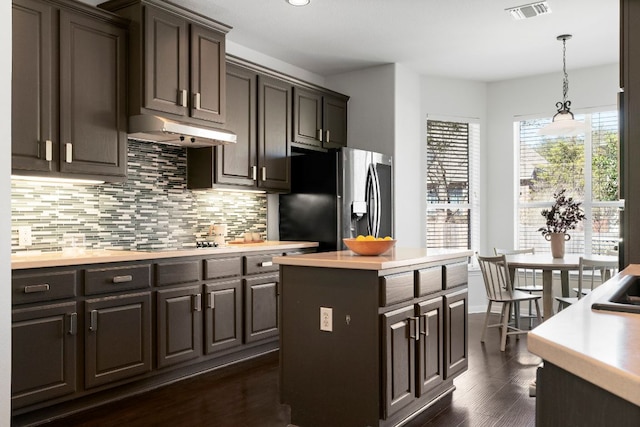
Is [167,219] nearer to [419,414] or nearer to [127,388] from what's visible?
[127,388]

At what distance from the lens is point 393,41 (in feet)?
16.1

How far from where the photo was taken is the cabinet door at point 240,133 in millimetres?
Answer: 4430

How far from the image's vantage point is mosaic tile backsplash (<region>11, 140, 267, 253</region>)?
3426 mm

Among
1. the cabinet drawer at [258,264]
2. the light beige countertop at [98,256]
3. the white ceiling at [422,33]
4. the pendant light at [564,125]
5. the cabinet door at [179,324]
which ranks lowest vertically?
the cabinet door at [179,324]

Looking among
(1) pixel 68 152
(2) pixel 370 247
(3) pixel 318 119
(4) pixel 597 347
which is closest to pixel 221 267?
(1) pixel 68 152

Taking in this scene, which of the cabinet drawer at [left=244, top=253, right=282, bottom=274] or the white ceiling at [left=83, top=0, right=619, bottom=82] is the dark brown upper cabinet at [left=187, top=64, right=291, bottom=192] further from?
the cabinet drawer at [left=244, top=253, right=282, bottom=274]

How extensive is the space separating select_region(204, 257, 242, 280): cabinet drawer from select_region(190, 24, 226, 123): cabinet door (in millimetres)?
1061

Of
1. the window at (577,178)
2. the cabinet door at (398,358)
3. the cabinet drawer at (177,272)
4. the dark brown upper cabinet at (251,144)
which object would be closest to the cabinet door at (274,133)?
the dark brown upper cabinet at (251,144)

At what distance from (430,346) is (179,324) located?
66.6 inches

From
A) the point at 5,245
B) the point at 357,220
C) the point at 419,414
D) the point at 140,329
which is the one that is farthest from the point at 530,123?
the point at 5,245

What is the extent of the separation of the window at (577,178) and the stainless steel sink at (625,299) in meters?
4.26

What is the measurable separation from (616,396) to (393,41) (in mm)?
4450

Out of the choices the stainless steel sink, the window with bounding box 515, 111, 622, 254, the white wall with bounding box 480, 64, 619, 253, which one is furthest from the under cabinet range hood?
the window with bounding box 515, 111, 622, 254

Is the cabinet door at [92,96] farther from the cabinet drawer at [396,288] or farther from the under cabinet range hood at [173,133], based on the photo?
the cabinet drawer at [396,288]
